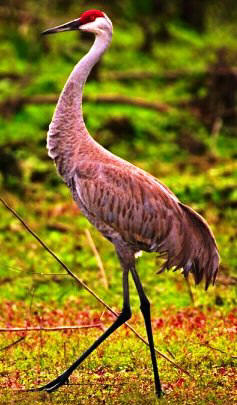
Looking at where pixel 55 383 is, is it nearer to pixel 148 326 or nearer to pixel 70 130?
pixel 148 326

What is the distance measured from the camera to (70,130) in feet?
22.0

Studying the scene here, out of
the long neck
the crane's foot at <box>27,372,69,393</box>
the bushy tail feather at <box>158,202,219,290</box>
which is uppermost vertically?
the long neck

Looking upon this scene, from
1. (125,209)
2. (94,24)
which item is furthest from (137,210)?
A: (94,24)

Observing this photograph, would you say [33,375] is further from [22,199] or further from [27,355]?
[22,199]

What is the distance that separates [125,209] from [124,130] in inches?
338

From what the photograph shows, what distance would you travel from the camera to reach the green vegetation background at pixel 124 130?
32.5ft

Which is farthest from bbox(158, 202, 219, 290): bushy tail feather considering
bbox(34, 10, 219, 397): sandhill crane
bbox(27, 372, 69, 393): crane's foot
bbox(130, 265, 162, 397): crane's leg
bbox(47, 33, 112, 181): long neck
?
bbox(27, 372, 69, 393): crane's foot

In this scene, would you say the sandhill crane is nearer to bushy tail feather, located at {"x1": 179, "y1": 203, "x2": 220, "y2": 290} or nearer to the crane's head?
bushy tail feather, located at {"x1": 179, "y1": 203, "x2": 220, "y2": 290}

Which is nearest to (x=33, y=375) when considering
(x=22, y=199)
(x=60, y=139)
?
(x=60, y=139)

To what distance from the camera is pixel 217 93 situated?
1611 cm

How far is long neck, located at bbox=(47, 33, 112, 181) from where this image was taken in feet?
21.8

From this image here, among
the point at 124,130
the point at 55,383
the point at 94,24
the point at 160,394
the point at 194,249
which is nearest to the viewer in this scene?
the point at 160,394

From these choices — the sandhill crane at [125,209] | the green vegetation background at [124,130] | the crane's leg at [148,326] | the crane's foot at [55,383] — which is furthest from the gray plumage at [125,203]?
the crane's foot at [55,383]

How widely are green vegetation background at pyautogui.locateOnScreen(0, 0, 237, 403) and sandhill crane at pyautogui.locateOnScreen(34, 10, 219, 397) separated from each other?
0.76 meters
